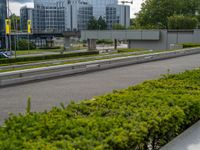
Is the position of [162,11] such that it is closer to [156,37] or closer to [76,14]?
[156,37]

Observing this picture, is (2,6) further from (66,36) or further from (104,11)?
(104,11)

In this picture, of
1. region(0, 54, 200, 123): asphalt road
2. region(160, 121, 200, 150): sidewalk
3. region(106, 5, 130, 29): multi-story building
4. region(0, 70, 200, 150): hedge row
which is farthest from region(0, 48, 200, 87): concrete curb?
region(106, 5, 130, 29): multi-story building

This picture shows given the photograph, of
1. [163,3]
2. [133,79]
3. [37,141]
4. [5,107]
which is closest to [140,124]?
[37,141]

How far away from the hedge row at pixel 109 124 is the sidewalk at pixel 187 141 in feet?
0.51

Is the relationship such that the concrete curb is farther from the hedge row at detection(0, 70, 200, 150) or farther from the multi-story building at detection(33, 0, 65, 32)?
the multi-story building at detection(33, 0, 65, 32)

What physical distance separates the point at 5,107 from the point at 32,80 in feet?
15.5

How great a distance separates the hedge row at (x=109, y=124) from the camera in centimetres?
371

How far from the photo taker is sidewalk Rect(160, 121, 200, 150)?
4980 mm

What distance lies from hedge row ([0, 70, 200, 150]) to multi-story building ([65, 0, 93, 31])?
→ 118m

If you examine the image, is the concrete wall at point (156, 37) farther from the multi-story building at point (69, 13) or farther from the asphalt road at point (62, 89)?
the multi-story building at point (69, 13)

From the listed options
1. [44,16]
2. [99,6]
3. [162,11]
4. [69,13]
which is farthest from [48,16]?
[162,11]

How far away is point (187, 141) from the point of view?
17.3 feet

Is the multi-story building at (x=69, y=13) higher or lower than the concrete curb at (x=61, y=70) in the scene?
higher

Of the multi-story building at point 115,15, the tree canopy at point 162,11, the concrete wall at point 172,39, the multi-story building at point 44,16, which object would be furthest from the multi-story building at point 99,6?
the concrete wall at point 172,39
